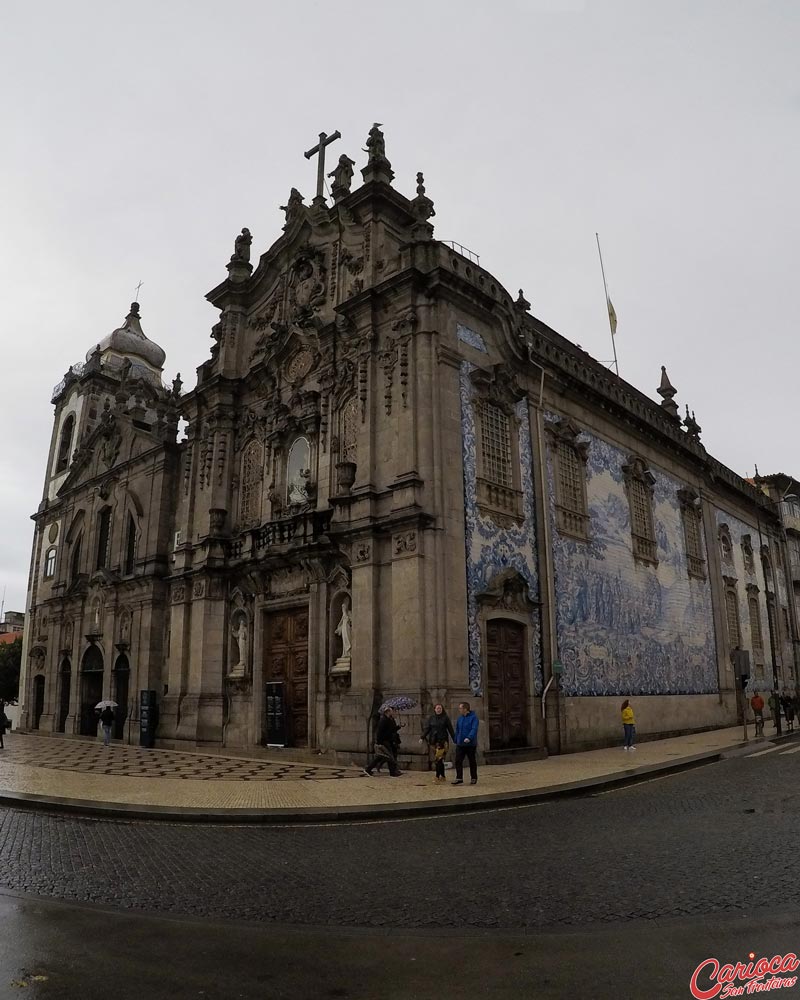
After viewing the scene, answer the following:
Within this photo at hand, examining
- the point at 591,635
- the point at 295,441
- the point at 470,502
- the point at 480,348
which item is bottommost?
the point at 591,635

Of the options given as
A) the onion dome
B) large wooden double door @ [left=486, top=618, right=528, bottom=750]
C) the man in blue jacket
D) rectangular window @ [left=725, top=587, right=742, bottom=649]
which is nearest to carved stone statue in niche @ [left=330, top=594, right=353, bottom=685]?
large wooden double door @ [left=486, top=618, right=528, bottom=750]

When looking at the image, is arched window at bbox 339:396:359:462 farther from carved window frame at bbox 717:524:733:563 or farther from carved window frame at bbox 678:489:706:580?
carved window frame at bbox 717:524:733:563

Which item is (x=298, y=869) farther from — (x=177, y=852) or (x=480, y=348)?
(x=480, y=348)

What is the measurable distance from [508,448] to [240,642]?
10.1 m

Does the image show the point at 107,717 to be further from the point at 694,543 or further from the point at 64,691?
the point at 694,543

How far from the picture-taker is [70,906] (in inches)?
239

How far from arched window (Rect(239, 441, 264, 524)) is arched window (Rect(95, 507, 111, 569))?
10588 millimetres

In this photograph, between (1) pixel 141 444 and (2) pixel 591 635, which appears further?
(1) pixel 141 444

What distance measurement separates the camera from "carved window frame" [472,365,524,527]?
1970cm

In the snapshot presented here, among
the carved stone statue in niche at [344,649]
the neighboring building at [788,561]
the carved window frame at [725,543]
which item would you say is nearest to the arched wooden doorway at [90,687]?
the carved stone statue in niche at [344,649]

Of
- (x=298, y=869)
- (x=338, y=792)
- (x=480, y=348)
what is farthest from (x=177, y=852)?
(x=480, y=348)

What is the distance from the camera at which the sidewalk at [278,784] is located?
36.6 feet

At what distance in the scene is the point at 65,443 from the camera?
139 feet

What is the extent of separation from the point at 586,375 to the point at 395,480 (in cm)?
1053
